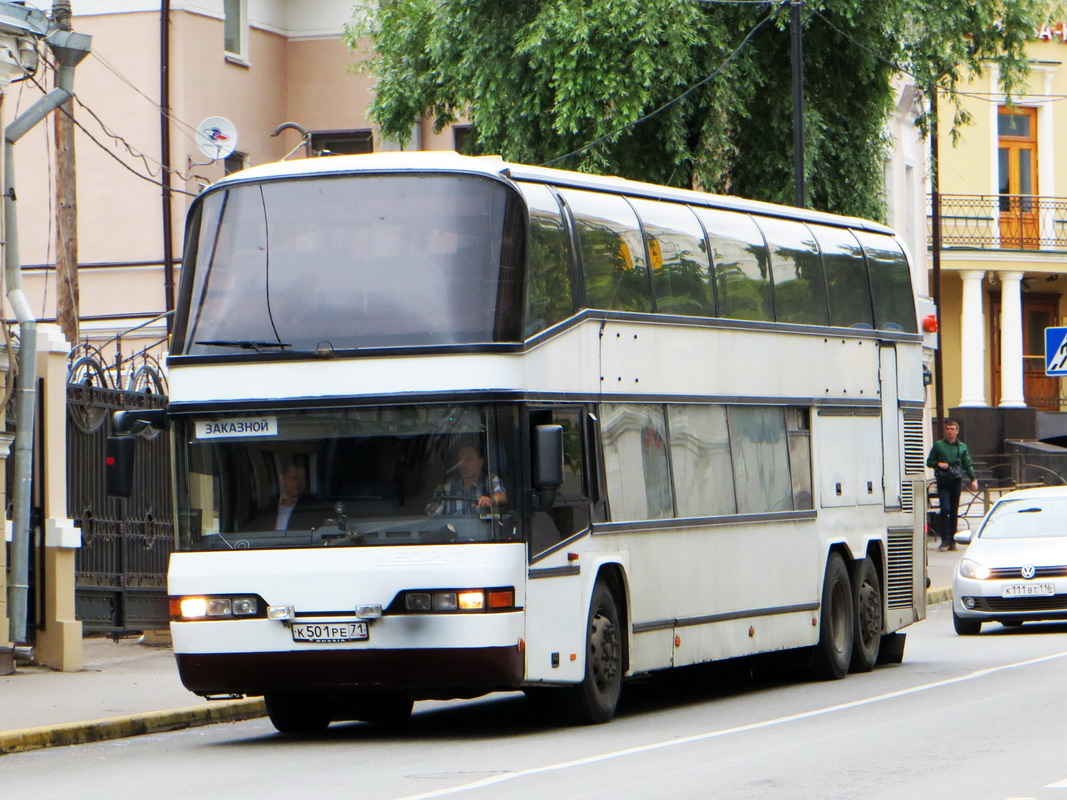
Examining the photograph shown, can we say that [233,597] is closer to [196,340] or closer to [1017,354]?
[196,340]

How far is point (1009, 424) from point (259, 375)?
3911cm

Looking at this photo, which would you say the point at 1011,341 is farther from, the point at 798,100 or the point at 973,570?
the point at 973,570

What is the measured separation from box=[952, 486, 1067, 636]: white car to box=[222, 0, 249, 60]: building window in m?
18.5

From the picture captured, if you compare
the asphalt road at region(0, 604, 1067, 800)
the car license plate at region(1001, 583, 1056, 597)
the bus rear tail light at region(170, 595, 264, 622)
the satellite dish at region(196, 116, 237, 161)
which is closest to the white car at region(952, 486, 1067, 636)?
the car license plate at region(1001, 583, 1056, 597)

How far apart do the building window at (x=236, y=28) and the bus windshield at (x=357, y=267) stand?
919 inches

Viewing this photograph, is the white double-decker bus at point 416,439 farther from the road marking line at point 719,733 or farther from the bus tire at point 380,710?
the road marking line at point 719,733

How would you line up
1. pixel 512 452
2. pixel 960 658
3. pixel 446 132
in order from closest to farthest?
pixel 512 452 < pixel 960 658 < pixel 446 132

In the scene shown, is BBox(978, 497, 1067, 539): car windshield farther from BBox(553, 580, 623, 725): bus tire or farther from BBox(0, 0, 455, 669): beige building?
BBox(0, 0, 455, 669): beige building

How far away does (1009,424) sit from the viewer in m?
49.8

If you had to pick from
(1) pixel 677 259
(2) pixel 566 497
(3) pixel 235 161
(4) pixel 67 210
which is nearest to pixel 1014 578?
(1) pixel 677 259

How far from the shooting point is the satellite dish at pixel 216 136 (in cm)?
2948

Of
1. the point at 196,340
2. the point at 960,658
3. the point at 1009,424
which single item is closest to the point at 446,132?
the point at 1009,424

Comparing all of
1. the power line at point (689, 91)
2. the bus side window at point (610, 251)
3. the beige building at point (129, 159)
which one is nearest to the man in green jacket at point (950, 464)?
the power line at point (689, 91)

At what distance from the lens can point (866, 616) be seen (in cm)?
1831
